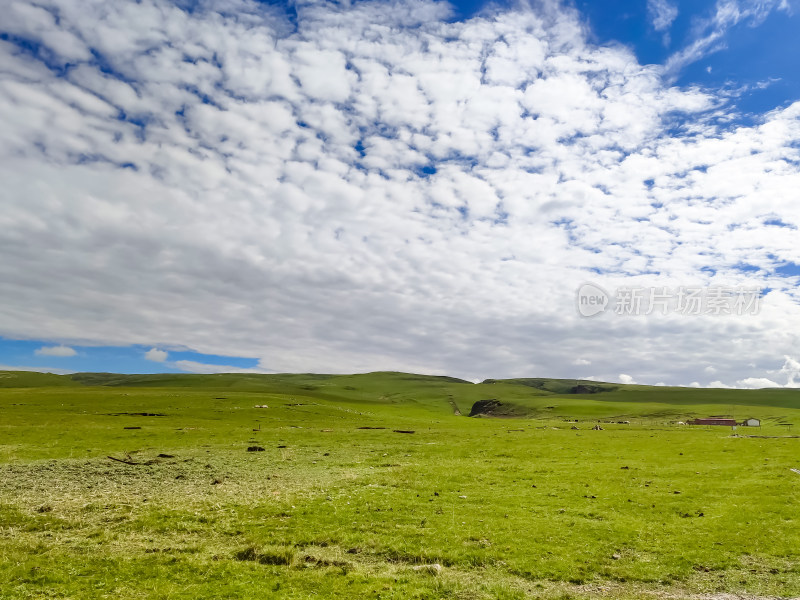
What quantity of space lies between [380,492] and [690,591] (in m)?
16.1

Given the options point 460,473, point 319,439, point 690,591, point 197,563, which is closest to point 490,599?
point 690,591

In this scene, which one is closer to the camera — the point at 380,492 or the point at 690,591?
the point at 690,591

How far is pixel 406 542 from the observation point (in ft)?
63.0

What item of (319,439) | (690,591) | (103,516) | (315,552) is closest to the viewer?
(690,591)

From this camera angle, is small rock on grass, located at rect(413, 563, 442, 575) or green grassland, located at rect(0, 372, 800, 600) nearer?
green grassland, located at rect(0, 372, 800, 600)

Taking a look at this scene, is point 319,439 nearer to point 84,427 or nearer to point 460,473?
point 460,473

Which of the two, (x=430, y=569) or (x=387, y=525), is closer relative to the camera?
(x=430, y=569)

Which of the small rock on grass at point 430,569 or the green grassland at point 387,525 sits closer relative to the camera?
the green grassland at point 387,525

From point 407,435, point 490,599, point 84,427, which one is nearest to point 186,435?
point 84,427

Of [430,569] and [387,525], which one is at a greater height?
[430,569]

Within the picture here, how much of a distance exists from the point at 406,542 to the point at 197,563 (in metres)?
7.66

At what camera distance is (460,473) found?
115 ft

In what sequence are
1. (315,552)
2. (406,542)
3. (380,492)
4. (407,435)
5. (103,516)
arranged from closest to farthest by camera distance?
(315,552) → (406,542) → (103,516) → (380,492) → (407,435)

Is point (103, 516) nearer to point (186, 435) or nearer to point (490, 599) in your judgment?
point (490, 599)
